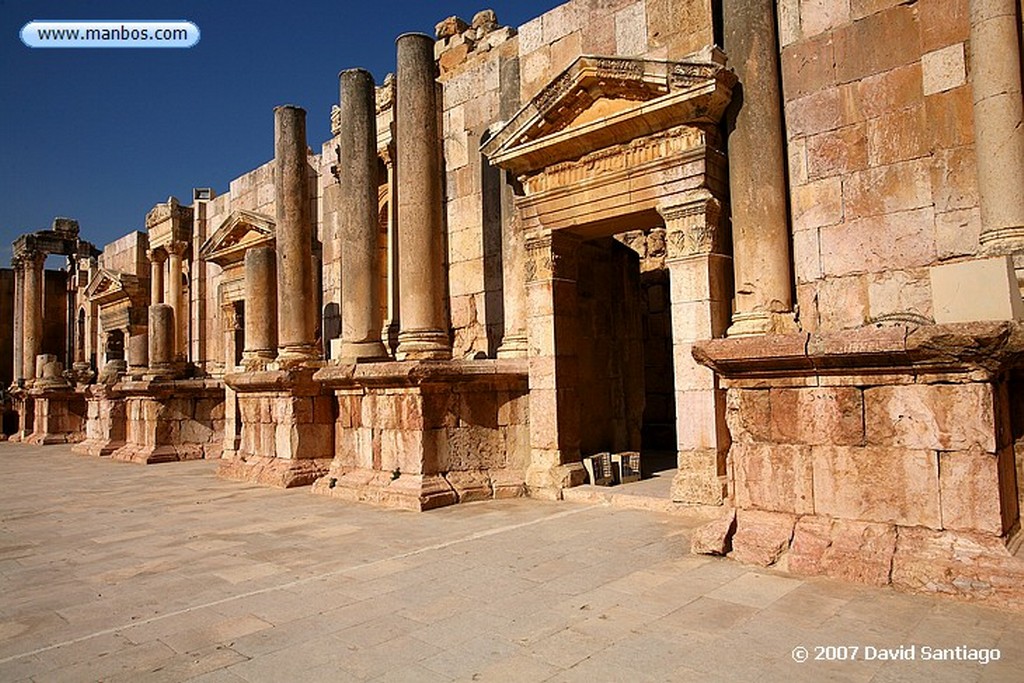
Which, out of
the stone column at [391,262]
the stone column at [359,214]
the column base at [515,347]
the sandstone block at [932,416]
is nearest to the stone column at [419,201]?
the column base at [515,347]

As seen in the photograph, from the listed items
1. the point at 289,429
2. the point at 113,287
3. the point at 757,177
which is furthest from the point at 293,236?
the point at 113,287

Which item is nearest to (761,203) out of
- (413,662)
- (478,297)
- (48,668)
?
(478,297)

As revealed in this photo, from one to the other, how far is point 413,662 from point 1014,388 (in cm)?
435

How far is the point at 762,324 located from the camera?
23.8 feet

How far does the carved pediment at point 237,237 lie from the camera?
1603 centimetres

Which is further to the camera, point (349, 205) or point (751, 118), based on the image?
point (349, 205)

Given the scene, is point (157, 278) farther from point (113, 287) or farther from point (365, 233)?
point (365, 233)

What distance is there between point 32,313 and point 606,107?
86.6 ft

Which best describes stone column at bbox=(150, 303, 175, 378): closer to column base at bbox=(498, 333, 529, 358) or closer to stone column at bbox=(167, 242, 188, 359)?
stone column at bbox=(167, 242, 188, 359)

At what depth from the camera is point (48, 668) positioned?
3865 millimetres

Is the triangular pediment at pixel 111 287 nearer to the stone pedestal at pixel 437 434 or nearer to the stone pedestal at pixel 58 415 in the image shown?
the stone pedestal at pixel 58 415

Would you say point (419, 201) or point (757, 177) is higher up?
point (419, 201)

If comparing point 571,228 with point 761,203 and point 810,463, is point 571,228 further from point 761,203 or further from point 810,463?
point 810,463

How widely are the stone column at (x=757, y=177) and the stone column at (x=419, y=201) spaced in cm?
390
